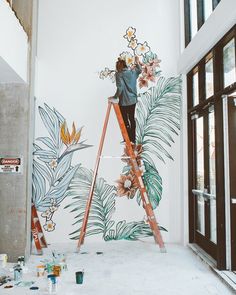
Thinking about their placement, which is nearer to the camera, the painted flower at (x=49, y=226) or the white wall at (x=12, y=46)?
the white wall at (x=12, y=46)

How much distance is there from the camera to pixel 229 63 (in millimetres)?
3766

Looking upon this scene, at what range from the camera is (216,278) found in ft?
11.9

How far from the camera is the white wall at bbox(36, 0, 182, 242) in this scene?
17.4 feet

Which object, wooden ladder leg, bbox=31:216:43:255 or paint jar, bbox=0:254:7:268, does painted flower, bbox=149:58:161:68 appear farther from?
paint jar, bbox=0:254:7:268

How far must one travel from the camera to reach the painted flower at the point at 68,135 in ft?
17.3

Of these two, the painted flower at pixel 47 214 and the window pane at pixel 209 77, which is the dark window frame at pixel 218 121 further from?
the painted flower at pixel 47 214

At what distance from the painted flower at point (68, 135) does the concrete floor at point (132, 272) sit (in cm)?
166

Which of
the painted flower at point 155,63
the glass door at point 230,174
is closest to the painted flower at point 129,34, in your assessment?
the painted flower at point 155,63

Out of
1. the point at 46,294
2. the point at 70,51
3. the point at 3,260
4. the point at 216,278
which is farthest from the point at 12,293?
the point at 70,51

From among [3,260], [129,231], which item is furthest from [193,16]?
[3,260]

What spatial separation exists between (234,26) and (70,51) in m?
2.84

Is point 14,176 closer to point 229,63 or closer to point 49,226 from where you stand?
point 49,226

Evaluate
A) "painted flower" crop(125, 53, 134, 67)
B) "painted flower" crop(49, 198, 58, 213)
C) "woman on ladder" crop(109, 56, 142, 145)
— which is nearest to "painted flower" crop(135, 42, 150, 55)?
"painted flower" crop(125, 53, 134, 67)

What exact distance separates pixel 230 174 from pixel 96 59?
9.75 ft
